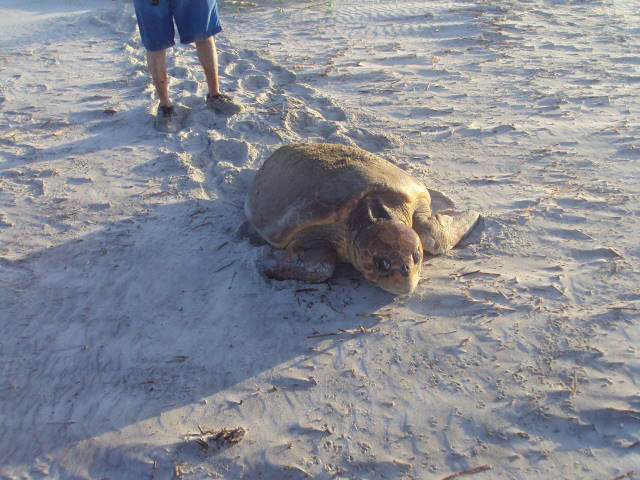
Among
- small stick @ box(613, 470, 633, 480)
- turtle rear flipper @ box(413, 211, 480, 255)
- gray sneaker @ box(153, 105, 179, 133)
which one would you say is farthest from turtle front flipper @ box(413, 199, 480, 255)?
gray sneaker @ box(153, 105, 179, 133)

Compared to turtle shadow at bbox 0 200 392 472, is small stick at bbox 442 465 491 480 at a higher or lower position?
lower

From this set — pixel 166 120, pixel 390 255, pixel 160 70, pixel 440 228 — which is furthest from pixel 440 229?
pixel 160 70

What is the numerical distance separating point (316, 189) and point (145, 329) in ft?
3.57

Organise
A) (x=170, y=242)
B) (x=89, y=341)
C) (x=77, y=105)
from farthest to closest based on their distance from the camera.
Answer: (x=77, y=105)
(x=170, y=242)
(x=89, y=341)

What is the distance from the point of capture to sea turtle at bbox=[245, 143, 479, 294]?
7.27 feet

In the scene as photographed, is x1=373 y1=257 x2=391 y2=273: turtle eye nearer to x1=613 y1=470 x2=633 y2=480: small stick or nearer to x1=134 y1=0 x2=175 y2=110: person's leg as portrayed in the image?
x1=613 y1=470 x2=633 y2=480: small stick

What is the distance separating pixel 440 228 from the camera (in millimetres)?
2492

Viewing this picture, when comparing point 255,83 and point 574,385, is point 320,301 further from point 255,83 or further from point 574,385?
point 255,83

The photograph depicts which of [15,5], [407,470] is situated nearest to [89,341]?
[407,470]

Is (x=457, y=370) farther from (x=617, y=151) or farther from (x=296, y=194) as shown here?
(x=617, y=151)

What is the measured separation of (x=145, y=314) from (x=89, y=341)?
10.5 inches

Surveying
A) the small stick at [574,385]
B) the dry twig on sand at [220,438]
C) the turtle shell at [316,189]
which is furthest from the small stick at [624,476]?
the turtle shell at [316,189]

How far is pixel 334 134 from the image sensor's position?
3805 millimetres

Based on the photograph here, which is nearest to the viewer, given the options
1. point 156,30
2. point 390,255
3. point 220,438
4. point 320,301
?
point 220,438
